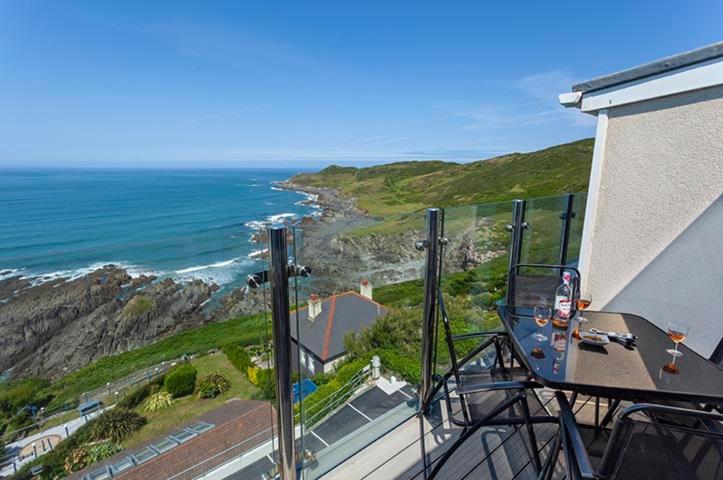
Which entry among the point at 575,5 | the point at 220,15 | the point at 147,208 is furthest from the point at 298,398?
the point at 147,208

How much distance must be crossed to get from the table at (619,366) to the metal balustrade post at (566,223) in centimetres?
117

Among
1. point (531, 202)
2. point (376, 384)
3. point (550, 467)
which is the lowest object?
point (376, 384)

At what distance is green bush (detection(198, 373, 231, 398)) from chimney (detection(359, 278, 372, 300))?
7.71 metres

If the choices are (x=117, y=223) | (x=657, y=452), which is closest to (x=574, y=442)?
(x=657, y=452)

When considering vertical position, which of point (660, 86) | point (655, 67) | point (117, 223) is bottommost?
point (117, 223)

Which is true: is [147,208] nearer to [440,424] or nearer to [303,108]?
[303,108]

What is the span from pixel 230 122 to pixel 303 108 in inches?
488

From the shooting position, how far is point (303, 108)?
84.7 feet

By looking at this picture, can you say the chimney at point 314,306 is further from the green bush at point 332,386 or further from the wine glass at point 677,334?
the wine glass at point 677,334

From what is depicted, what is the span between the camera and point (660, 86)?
7.15ft

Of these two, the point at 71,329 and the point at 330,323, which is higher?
the point at 330,323

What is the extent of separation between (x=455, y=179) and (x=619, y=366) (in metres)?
37.4

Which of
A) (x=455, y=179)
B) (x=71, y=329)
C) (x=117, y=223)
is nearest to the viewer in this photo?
(x=71, y=329)

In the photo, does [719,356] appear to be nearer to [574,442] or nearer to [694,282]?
[694,282]
